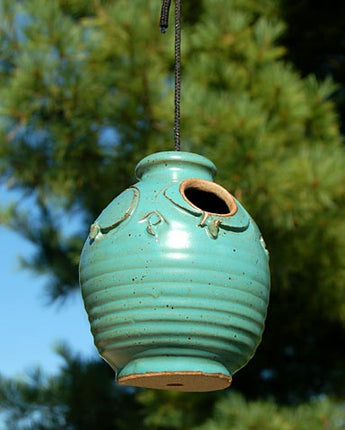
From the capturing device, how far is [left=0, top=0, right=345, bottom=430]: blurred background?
3172 millimetres

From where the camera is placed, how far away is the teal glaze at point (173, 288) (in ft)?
3.98

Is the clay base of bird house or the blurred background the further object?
the blurred background

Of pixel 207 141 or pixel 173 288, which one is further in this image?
pixel 207 141

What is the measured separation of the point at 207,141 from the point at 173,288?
2060 mm

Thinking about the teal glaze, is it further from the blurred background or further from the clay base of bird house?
the blurred background

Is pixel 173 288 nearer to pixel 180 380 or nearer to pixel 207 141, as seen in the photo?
pixel 180 380

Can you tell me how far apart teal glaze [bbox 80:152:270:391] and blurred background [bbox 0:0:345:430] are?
1801 millimetres

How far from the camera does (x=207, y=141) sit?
3.22 meters

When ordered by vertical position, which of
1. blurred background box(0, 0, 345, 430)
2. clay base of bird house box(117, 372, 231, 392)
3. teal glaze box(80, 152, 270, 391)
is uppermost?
teal glaze box(80, 152, 270, 391)

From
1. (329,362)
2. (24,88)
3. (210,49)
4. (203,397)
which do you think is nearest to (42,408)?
(203,397)

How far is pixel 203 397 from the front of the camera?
3.67m

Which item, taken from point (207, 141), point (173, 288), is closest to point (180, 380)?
point (173, 288)

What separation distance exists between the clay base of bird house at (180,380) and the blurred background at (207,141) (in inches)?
71.2

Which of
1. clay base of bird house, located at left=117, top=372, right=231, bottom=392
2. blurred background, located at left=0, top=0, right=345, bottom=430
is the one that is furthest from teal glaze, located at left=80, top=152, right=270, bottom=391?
blurred background, located at left=0, top=0, right=345, bottom=430
